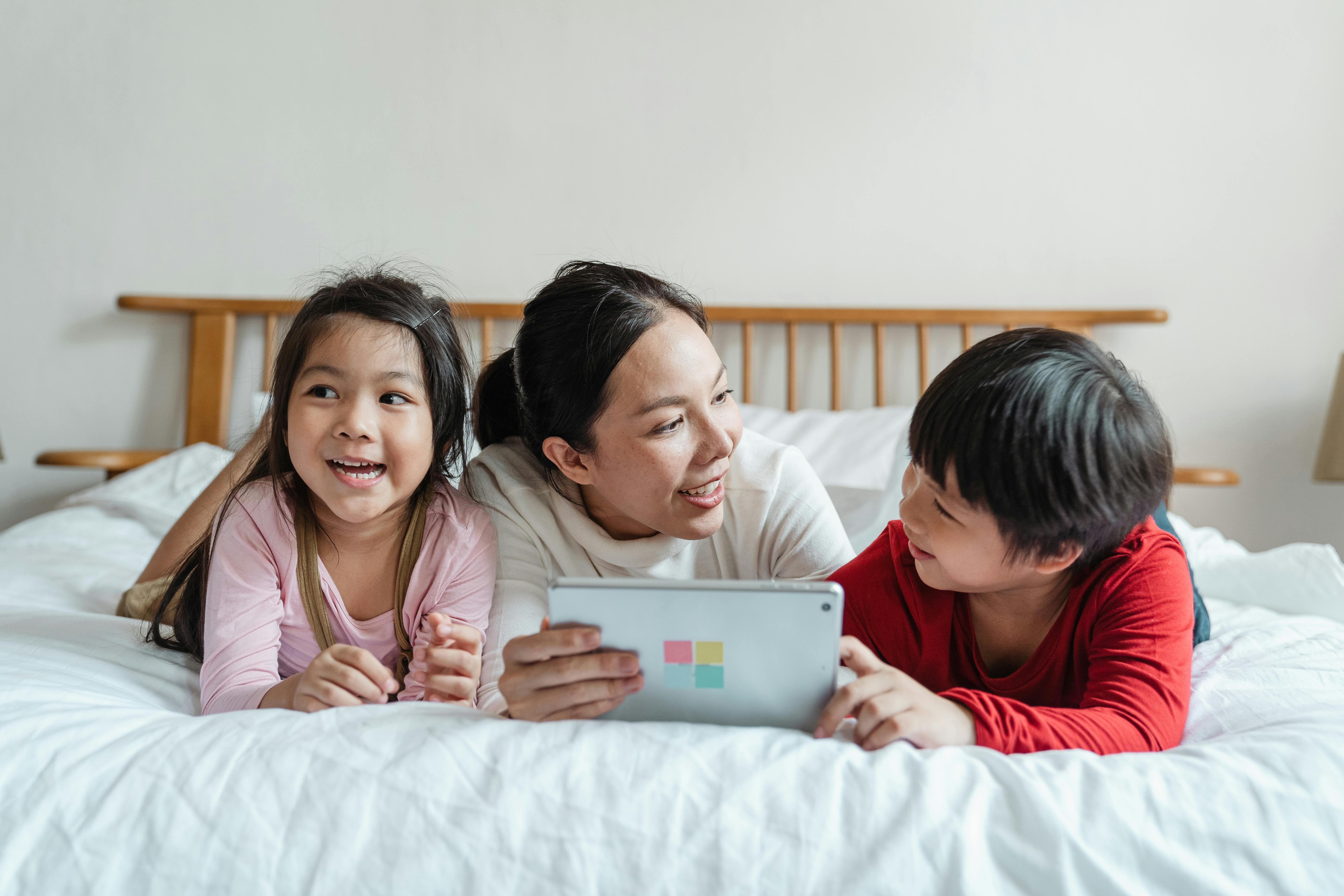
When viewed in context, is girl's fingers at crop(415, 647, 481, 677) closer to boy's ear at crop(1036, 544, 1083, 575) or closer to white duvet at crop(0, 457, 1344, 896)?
white duvet at crop(0, 457, 1344, 896)

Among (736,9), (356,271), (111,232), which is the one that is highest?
(736,9)

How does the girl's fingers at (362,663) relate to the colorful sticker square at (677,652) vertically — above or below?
below

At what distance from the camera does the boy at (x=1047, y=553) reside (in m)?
0.61

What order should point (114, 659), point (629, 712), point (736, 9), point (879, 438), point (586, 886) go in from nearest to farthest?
point (586, 886)
point (629, 712)
point (114, 659)
point (879, 438)
point (736, 9)

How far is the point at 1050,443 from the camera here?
656mm

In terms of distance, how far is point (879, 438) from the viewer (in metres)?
1.81

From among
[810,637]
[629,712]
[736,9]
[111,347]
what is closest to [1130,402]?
[810,637]

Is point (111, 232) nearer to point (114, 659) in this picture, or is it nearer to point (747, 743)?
point (114, 659)

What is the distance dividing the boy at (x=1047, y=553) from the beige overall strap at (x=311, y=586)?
545 millimetres

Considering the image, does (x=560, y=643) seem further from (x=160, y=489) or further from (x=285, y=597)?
(x=160, y=489)

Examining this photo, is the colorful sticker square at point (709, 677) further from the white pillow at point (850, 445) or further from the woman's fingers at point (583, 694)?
the white pillow at point (850, 445)

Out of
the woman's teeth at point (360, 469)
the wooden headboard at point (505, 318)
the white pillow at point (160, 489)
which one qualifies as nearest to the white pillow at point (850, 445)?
the wooden headboard at point (505, 318)

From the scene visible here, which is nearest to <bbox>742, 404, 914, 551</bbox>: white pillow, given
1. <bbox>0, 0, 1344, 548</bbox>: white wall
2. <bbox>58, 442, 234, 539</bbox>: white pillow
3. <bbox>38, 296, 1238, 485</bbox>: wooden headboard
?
<bbox>38, 296, 1238, 485</bbox>: wooden headboard

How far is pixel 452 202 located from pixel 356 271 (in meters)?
1.14
